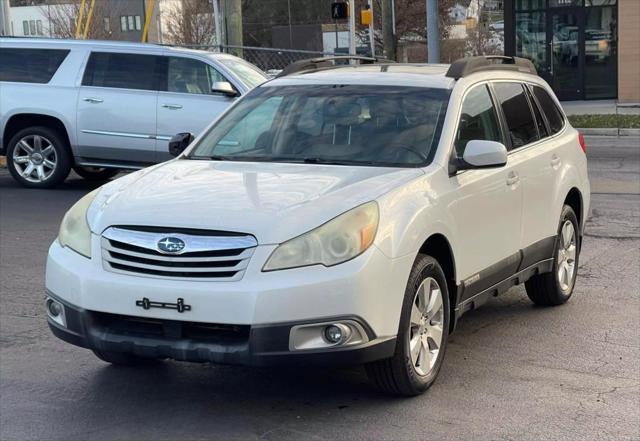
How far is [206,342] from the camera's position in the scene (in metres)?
4.79

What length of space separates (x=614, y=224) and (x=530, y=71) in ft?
11.5

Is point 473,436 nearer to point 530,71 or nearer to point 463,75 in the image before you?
point 463,75

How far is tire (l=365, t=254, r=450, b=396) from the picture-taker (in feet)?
16.6

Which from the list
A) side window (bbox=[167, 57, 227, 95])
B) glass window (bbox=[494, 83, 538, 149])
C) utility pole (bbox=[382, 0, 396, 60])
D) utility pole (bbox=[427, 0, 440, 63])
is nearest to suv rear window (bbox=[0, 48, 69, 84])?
side window (bbox=[167, 57, 227, 95])

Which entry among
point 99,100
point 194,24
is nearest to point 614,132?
point 99,100

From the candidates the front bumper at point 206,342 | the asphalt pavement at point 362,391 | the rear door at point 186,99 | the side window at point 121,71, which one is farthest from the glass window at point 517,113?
the side window at point 121,71

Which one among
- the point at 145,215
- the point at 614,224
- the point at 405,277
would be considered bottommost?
the point at 614,224

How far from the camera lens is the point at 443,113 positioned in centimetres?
604

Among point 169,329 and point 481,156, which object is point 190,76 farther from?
point 169,329

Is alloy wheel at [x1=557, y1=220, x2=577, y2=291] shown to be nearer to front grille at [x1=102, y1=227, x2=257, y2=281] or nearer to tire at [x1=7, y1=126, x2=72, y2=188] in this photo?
front grille at [x1=102, y1=227, x2=257, y2=281]

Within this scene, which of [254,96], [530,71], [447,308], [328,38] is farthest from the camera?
[328,38]

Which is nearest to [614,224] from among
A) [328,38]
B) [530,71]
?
[530,71]

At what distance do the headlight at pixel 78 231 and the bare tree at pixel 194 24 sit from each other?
118ft

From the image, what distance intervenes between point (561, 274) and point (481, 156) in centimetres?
194
